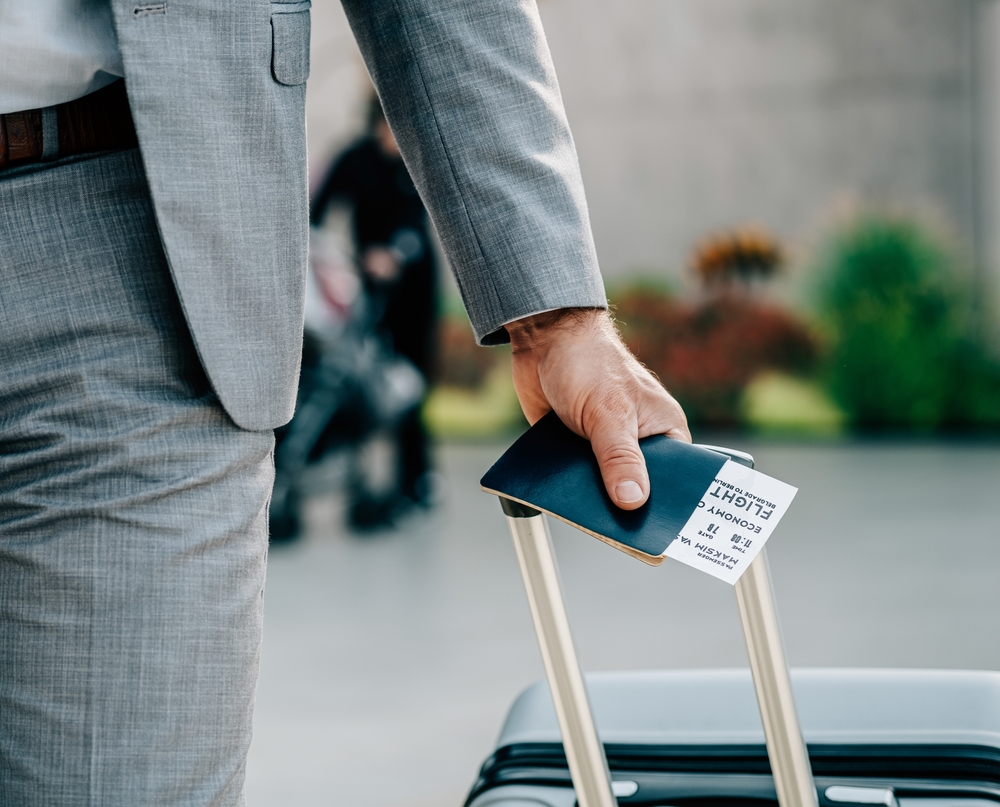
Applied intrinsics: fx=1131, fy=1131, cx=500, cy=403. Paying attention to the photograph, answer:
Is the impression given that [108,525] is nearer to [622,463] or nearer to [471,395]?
[622,463]

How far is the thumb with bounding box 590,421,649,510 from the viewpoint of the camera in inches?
29.9

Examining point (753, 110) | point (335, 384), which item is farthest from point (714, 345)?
point (335, 384)

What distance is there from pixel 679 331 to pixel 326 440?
3.04m

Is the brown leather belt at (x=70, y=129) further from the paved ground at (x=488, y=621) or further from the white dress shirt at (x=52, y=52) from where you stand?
the paved ground at (x=488, y=621)

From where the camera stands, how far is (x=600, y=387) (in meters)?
0.81

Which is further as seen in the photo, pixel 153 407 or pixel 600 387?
pixel 600 387

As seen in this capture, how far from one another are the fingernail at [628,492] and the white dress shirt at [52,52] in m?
0.41

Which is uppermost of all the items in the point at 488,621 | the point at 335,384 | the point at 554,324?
the point at 554,324

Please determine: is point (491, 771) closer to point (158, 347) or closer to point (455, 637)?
point (158, 347)

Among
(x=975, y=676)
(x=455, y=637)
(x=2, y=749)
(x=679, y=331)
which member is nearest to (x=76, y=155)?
(x=2, y=749)

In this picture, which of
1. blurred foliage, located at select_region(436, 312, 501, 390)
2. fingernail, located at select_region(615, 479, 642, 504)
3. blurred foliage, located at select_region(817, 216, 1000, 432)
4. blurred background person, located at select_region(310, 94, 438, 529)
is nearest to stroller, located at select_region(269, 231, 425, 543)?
blurred background person, located at select_region(310, 94, 438, 529)

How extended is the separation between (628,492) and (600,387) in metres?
0.09

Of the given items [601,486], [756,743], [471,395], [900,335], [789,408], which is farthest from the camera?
[471,395]

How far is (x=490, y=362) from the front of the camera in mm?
7059
